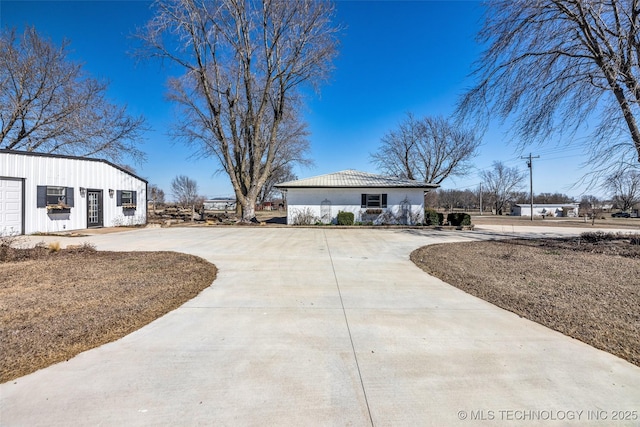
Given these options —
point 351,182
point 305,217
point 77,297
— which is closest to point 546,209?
point 351,182

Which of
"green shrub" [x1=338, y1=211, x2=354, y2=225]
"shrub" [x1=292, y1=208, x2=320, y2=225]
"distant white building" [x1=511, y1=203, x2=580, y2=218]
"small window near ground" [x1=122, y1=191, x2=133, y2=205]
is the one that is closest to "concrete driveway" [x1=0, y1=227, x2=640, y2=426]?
"green shrub" [x1=338, y1=211, x2=354, y2=225]

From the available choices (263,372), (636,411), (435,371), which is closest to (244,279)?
(263,372)

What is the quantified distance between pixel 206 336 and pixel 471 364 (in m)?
2.76

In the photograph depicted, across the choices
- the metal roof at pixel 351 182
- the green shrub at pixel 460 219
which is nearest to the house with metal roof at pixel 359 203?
the metal roof at pixel 351 182

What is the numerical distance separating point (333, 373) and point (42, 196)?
667 inches

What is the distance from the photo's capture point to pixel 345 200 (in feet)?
63.5

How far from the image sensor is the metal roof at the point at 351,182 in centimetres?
1886

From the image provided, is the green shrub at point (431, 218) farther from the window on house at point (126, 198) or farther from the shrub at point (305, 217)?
the window on house at point (126, 198)

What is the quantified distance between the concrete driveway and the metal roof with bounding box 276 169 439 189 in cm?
1493

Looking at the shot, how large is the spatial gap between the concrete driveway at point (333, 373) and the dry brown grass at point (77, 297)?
33 centimetres

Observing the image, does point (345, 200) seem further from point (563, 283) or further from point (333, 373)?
point (333, 373)

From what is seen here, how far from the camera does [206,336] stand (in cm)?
318

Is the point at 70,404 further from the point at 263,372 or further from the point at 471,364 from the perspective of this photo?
the point at 471,364

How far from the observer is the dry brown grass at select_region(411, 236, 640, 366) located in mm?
3383
